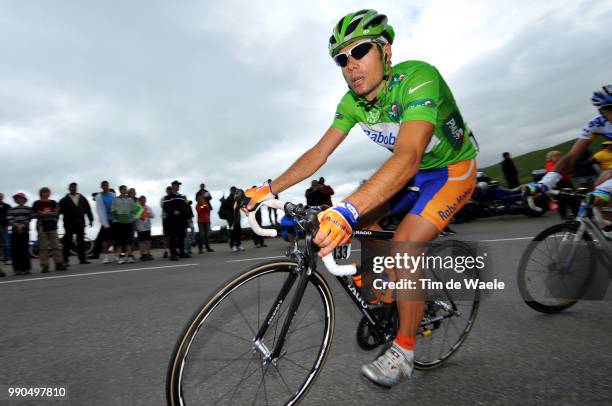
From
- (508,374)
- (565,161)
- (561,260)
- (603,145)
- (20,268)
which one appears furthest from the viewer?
(20,268)

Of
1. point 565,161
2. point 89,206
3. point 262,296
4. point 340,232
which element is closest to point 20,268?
point 89,206

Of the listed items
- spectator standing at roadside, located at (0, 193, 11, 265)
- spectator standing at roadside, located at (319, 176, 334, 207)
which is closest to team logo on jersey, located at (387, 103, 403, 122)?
spectator standing at roadside, located at (319, 176, 334, 207)

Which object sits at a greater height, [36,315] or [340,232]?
[340,232]

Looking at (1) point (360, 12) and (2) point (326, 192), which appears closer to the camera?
(1) point (360, 12)

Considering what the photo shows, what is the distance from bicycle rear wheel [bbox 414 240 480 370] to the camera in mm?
2621

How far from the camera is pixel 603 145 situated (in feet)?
13.5

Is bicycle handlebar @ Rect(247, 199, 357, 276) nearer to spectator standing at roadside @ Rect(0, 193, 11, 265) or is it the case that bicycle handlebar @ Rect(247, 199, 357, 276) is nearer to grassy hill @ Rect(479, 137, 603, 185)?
spectator standing at roadside @ Rect(0, 193, 11, 265)

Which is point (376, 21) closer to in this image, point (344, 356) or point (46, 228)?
point (344, 356)

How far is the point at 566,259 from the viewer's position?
3.36 metres

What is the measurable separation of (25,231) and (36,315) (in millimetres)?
5375

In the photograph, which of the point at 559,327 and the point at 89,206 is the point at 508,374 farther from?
the point at 89,206

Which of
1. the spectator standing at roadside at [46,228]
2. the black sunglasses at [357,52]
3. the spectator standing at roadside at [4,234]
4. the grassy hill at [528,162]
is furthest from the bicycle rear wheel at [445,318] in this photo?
the grassy hill at [528,162]

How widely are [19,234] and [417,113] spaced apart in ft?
30.9

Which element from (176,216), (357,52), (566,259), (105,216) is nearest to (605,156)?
(566,259)
